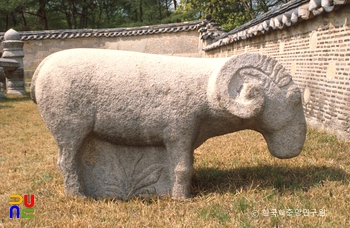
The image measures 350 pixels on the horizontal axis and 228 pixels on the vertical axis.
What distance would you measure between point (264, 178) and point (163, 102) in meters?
1.30

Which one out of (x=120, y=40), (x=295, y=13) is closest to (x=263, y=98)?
(x=295, y=13)

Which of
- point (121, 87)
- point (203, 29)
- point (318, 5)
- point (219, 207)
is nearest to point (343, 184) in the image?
point (219, 207)

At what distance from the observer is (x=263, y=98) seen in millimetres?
2553

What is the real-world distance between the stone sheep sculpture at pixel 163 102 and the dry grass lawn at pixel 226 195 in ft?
0.81

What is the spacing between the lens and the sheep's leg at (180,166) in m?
2.70

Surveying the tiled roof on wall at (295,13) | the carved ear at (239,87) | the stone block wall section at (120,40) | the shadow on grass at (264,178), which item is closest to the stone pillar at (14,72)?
the stone block wall section at (120,40)

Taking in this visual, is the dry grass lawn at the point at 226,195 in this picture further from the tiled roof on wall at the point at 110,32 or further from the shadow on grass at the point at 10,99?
the tiled roof on wall at the point at 110,32

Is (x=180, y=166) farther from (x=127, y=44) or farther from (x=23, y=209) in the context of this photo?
(x=127, y=44)

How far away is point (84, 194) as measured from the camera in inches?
111

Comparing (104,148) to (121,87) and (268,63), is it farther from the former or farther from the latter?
(268,63)

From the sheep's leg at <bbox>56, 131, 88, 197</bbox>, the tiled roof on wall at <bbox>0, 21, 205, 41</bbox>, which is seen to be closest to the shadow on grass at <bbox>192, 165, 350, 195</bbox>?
the sheep's leg at <bbox>56, 131, 88, 197</bbox>

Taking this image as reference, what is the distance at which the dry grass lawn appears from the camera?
2.45 meters

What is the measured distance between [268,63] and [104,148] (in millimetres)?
1511

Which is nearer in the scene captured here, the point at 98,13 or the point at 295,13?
the point at 295,13
